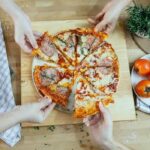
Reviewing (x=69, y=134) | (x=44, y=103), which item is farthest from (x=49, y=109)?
(x=69, y=134)

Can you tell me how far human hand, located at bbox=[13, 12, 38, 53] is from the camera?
48.7 inches

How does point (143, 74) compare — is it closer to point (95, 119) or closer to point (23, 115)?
point (95, 119)

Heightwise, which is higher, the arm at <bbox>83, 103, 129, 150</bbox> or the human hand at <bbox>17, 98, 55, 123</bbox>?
the human hand at <bbox>17, 98, 55, 123</bbox>

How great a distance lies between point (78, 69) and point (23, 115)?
295 millimetres

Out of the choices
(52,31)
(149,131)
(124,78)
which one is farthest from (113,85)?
(52,31)

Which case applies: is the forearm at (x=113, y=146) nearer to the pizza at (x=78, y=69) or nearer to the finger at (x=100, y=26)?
the pizza at (x=78, y=69)

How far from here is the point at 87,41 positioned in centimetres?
132

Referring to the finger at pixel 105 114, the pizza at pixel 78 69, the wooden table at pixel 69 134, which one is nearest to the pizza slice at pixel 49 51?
the pizza at pixel 78 69

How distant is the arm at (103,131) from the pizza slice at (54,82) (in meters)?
0.12

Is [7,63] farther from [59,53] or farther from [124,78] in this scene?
[124,78]

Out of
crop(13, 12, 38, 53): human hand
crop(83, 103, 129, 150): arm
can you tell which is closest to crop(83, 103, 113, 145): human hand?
crop(83, 103, 129, 150): arm

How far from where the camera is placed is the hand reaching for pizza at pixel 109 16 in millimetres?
1271

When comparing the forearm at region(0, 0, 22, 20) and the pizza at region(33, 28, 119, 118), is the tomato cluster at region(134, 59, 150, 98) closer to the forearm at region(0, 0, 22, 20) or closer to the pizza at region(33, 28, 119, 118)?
the pizza at region(33, 28, 119, 118)

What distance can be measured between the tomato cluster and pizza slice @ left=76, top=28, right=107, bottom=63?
0.15m
